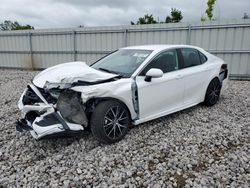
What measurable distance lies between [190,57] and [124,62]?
1.46m

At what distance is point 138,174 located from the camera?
2.51m

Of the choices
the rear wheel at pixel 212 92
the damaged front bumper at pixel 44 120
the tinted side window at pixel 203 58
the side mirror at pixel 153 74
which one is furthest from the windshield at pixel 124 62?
the rear wheel at pixel 212 92

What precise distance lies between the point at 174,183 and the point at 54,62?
34.1 feet

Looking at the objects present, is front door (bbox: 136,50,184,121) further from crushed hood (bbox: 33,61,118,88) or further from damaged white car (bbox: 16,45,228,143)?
crushed hood (bbox: 33,61,118,88)

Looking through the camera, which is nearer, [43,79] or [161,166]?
[161,166]

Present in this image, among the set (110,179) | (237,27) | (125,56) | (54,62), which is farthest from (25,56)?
(110,179)

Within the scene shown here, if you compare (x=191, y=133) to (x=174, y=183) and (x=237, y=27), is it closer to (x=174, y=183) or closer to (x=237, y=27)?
(x=174, y=183)

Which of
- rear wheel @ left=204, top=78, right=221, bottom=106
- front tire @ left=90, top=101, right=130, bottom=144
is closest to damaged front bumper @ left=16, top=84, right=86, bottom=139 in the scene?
front tire @ left=90, top=101, right=130, bottom=144

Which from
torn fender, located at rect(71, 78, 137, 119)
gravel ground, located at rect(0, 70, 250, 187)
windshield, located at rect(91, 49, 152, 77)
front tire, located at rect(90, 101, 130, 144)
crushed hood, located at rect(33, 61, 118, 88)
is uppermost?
windshield, located at rect(91, 49, 152, 77)

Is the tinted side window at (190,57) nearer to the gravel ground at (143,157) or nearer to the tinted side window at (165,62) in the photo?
the tinted side window at (165,62)

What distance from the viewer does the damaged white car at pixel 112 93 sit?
9.43 ft

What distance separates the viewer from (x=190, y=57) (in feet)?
14.3

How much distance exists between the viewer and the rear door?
13.4 feet

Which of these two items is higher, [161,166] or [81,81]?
[81,81]
